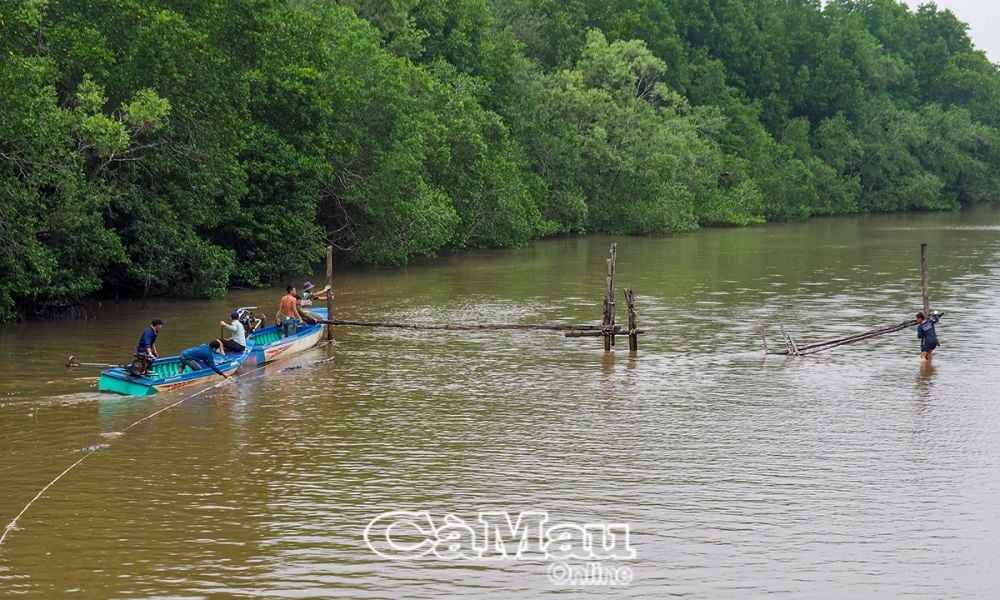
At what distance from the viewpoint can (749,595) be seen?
49.7 ft

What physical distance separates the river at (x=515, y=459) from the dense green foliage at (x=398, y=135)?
171 inches

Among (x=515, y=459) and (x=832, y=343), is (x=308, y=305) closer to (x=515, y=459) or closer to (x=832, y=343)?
(x=832, y=343)

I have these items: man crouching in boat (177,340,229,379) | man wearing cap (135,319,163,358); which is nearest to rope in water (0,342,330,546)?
man crouching in boat (177,340,229,379)

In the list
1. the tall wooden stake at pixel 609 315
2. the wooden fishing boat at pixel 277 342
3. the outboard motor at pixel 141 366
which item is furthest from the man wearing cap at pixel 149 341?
the tall wooden stake at pixel 609 315

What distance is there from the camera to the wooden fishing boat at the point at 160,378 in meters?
25.4

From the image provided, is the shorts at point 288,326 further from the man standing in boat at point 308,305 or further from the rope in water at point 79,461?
the rope in water at point 79,461

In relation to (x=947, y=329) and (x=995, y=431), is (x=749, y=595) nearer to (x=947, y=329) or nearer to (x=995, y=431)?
(x=995, y=431)

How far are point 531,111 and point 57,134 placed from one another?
1837 inches

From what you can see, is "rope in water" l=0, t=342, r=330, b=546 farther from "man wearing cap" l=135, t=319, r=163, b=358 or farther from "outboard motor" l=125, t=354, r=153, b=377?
"man wearing cap" l=135, t=319, r=163, b=358

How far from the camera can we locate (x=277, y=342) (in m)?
31.2

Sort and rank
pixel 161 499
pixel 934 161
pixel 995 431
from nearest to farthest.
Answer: pixel 161 499
pixel 995 431
pixel 934 161

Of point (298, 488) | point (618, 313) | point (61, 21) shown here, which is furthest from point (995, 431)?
point (61, 21)

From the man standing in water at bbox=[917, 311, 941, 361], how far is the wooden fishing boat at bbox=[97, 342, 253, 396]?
57.1 feet

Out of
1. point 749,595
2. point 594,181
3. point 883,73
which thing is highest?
point 883,73
